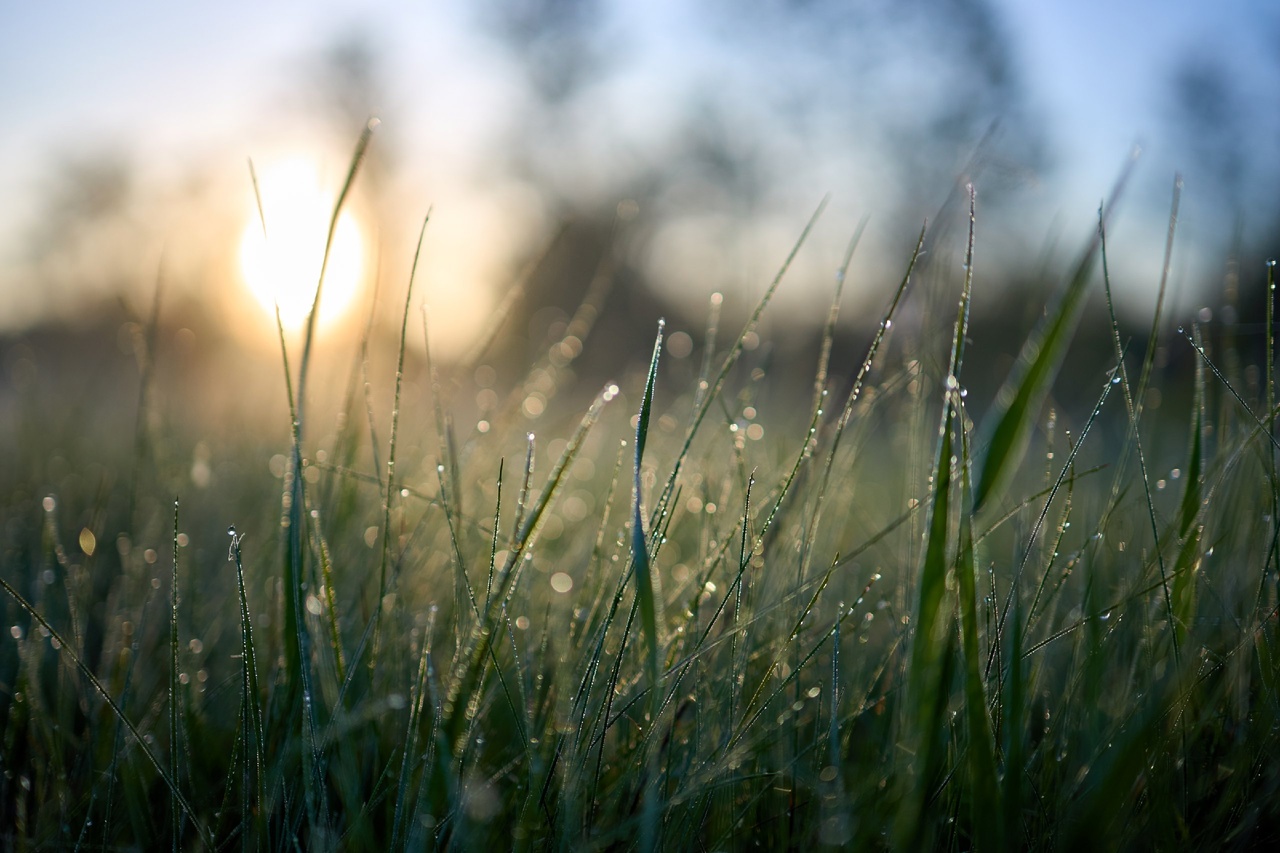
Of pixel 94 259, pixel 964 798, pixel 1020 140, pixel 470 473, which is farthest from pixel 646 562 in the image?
pixel 94 259

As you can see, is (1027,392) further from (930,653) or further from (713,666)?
(713,666)

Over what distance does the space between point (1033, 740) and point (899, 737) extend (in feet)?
1.00

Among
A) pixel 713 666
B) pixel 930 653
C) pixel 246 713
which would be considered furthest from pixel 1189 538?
Answer: pixel 246 713

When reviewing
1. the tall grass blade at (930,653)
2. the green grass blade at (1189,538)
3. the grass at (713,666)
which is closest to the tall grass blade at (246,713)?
the grass at (713,666)

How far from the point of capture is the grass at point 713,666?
1.99 feet

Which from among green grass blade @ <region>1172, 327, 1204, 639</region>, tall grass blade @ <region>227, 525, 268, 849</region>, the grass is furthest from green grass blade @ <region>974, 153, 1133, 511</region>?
tall grass blade @ <region>227, 525, 268, 849</region>

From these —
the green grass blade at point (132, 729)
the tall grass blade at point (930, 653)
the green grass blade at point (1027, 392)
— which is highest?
the green grass blade at point (1027, 392)

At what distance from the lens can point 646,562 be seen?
579mm

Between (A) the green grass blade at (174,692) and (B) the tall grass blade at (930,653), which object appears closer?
(B) the tall grass blade at (930,653)

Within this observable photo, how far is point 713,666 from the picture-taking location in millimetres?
880

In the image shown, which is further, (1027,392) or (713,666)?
(713,666)

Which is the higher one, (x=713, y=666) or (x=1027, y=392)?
(x=1027, y=392)

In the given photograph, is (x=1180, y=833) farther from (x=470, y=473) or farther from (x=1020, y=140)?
(x=1020, y=140)

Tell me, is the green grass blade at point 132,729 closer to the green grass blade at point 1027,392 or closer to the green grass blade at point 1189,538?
the green grass blade at point 1027,392
